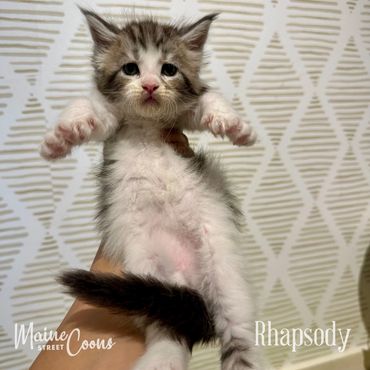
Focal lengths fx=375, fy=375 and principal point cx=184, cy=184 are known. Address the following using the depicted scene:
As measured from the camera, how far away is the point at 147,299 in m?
0.59

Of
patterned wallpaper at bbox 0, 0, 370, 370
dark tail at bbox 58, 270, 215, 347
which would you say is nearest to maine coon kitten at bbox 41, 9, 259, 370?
dark tail at bbox 58, 270, 215, 347

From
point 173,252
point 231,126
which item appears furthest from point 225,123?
point 173,252

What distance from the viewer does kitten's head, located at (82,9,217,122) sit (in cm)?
77

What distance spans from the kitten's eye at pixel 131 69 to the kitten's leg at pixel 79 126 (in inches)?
3.1

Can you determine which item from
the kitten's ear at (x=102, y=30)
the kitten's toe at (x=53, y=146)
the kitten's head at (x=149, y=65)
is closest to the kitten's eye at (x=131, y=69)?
the kitten's head at (x=149, y=65)

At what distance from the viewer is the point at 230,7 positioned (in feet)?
3.99

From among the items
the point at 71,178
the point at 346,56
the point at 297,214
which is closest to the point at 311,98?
the point at 346,56

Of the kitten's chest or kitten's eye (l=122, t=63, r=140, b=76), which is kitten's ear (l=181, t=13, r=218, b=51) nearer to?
kitten's eye (l=122, t=63, r=140, b=76)

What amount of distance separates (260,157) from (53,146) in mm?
810

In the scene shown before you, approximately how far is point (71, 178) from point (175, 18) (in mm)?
585

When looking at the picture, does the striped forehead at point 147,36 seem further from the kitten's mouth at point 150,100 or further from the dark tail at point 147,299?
the dark tail at point 147,299

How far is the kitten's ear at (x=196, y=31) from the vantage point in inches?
34.5

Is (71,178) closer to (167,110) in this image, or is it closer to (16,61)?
(16,61)

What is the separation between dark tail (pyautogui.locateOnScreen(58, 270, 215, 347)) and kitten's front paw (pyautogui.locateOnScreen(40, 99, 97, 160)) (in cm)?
22
